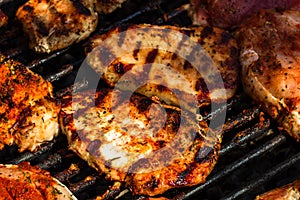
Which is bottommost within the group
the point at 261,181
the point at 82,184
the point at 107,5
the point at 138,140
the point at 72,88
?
the point at 261,181

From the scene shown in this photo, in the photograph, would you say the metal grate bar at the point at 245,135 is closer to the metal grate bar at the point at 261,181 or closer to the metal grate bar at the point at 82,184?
the metal grate bar at the point at 261,181

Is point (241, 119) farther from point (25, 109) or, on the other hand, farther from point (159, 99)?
point (25, 109)

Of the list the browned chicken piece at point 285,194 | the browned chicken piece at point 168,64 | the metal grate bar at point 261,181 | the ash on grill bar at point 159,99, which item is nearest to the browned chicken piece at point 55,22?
the ash on grill bar at point 159,99

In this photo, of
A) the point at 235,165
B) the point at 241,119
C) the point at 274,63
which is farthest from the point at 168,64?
the point at 235,165

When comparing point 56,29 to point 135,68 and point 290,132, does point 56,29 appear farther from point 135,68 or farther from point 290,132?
point 290,132

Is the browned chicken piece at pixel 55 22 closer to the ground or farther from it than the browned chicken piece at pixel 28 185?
farther from it

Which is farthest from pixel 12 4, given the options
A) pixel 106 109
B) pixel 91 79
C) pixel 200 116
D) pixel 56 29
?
pixel 200 116

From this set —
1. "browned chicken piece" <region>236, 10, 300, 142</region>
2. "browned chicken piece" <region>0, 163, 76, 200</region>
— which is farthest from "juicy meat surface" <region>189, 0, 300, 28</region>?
"browned chicken piece" <region>0, 163, 76, 200</region>

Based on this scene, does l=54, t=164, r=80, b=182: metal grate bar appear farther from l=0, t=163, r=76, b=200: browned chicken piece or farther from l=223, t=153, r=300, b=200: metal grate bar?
l=223, t=153, r=300, b=200: metal grate bar
